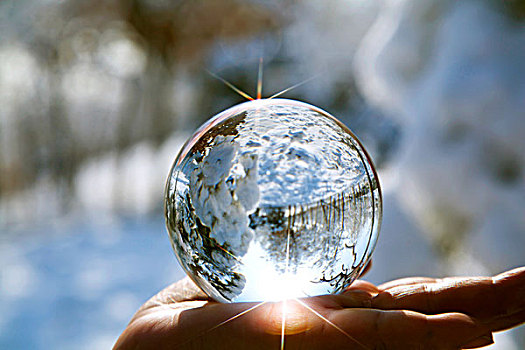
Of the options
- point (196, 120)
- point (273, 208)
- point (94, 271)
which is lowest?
point (94, 271)

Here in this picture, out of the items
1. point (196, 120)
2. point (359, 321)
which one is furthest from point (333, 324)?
point (196, 120)

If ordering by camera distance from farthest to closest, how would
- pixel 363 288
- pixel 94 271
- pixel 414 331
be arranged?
1. pixel 94 271
2. pixel 363 288
3. pixel 414 331

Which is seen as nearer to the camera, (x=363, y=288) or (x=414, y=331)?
(x=414, y=331)

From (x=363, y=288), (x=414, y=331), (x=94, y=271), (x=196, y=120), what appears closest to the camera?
(x=414, y=331)

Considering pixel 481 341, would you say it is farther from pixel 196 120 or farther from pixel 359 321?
pixel 196 120

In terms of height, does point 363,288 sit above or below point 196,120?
below

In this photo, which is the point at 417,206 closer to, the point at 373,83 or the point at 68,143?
the point at 373,83

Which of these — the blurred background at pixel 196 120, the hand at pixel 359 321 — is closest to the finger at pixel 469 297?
the hand at pixel 359 321
